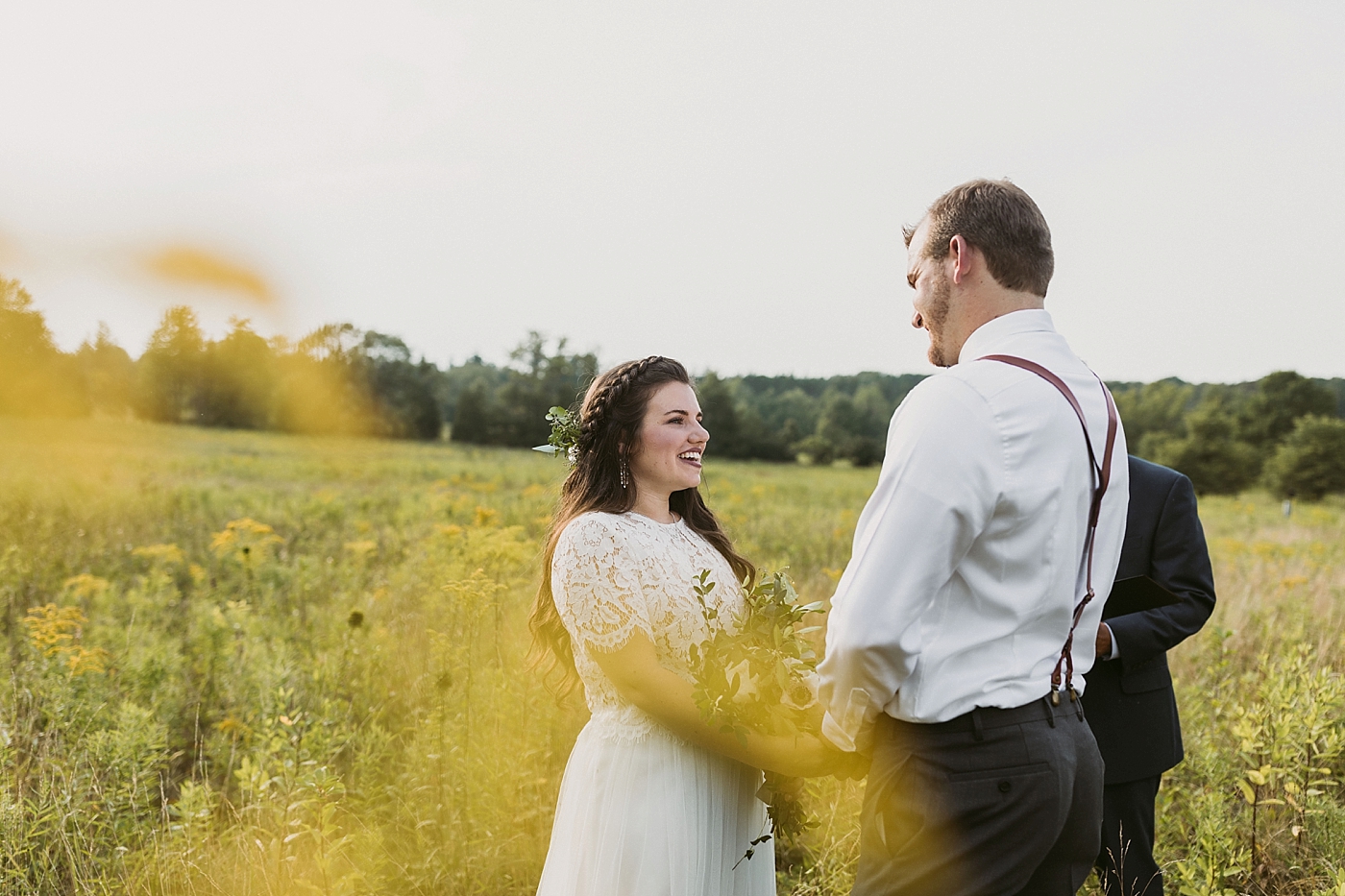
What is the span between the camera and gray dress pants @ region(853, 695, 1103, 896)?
156 cm

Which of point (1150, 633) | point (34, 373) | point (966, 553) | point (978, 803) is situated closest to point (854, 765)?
point (978, 803)

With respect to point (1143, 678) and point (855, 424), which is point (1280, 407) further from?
point (1143, 678)

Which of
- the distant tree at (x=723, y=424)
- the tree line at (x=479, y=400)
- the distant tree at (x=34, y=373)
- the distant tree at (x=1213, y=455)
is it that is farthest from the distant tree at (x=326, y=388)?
the distant tree at (x=1213, y=455)

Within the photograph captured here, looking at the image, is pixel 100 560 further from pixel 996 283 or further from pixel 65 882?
pixel 996 283

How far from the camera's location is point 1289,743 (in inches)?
118

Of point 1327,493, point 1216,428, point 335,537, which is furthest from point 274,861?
point 1216,428

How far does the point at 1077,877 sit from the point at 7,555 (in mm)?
7576

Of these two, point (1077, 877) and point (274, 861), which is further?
point (274, 861)

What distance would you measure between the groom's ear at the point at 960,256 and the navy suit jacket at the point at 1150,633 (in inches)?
65.6

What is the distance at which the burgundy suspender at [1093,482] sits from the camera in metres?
1.64

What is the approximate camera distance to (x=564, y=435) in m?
2.60

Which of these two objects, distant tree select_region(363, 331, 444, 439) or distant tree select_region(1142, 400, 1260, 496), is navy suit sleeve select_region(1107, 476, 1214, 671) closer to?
distant tree select_region(363, 331, 444, 439)

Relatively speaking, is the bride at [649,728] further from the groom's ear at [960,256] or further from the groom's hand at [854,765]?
the groom's ear at [960,256]

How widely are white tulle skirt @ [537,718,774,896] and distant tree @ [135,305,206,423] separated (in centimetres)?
2616
